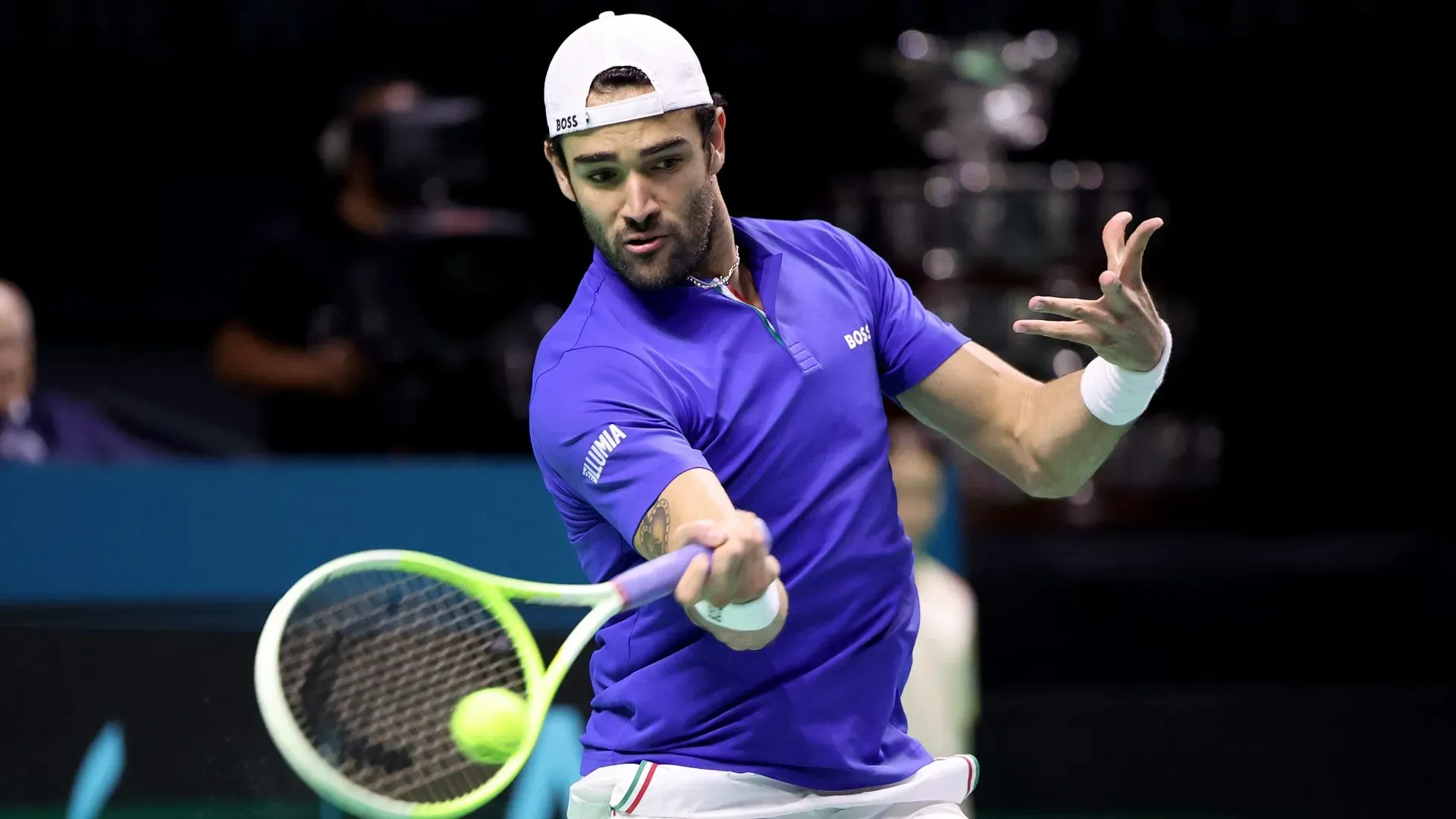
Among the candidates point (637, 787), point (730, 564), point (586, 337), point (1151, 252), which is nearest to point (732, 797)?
point (637, 787)

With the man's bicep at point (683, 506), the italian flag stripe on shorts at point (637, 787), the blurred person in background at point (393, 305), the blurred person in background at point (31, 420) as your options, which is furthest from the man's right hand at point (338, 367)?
the man's bicep at point (683, 506)

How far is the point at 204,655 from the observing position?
4.35 meters

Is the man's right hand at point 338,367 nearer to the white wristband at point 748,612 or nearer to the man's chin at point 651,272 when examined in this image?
the man's chin at point 651,272

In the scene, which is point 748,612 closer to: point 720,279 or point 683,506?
point 683,506

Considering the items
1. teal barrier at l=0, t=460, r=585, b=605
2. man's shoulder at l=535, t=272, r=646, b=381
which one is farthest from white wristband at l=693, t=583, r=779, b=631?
teal barrier at l=0, t=460, r=585, b=605

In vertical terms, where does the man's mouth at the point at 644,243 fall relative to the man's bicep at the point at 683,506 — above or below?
above

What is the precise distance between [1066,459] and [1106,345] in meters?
0.23

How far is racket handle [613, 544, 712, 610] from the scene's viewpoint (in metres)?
2.59

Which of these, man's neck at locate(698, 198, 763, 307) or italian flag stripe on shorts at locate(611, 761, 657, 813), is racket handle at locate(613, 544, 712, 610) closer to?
italian flag stripe on shorts at locate(611, 761, 657, 813)

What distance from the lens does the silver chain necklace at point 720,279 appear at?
305cm

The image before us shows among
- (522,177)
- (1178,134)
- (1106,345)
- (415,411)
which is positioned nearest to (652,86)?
(1106,345)

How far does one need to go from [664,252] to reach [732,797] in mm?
826

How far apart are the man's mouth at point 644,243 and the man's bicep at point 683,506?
421 mm

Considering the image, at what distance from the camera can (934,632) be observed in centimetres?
469
